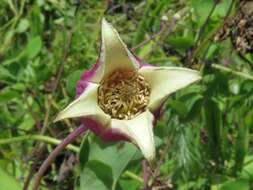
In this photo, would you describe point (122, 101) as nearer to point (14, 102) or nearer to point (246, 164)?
point (246, 164)

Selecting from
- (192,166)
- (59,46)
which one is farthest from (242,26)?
(59,46)

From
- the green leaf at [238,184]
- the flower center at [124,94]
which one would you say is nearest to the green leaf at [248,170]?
the green leaf at [238,184]

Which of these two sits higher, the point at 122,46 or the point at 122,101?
the point at 122,46

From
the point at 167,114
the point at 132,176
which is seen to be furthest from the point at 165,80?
the point at 167,114

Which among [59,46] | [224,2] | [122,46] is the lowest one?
[59,46]

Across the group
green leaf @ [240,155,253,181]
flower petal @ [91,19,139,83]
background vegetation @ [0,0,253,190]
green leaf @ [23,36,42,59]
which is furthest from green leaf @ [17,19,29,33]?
flower petal @ [91,19,139,83]

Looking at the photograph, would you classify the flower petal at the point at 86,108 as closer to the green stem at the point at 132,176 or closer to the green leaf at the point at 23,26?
the green stem at the point at 132,176

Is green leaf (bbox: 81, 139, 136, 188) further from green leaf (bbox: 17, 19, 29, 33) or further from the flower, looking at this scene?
green leaf (bbox: 17, 19, 29, 33)
